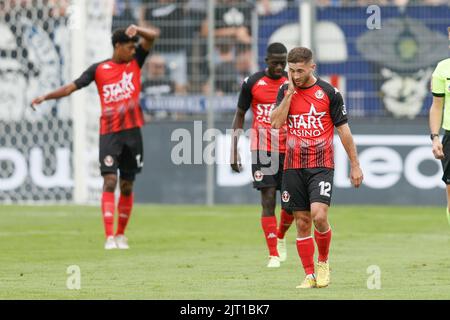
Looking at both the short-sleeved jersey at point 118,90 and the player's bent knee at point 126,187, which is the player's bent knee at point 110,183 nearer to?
the player's bent knee at point 126,187

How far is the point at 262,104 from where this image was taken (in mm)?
13164

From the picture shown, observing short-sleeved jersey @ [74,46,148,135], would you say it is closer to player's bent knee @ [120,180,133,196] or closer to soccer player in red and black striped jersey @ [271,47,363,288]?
player's bent knee @ [120,180,133,196]

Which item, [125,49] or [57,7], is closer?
[125,49]

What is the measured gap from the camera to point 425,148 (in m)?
20.7

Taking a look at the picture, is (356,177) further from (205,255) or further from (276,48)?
(205,255)

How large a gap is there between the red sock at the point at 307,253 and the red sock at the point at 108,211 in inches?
188

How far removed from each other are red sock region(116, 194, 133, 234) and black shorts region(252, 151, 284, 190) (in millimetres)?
2873

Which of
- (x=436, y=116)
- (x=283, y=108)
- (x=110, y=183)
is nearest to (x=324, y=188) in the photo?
(x=283, y=108)

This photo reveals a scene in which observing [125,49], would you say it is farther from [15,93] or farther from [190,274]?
[15,93]

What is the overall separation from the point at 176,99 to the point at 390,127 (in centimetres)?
358

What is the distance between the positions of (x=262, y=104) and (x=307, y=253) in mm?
2777

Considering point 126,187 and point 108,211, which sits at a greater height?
point 126,187

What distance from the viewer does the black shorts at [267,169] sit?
13031 millimetres
